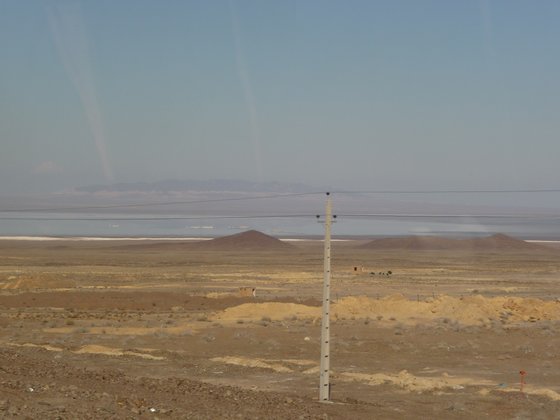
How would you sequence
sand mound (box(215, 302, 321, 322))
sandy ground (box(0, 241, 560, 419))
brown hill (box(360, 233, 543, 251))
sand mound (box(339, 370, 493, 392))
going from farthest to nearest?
brown hill (box(360, 233, 543, 251))
sand mound (box(215, 302, 321, 322))
sand mound (box(339, 370, 493, 392))
sandy ground (box(0, 241, 560, 419))

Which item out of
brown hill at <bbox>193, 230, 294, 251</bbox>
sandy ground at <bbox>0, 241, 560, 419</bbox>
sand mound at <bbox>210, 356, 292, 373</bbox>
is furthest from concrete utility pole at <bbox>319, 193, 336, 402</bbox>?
brown hill at <bbox>193, 230, 294, 251</bbox>

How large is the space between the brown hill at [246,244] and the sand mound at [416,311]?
105263mm

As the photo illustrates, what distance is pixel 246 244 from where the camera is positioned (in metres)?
161

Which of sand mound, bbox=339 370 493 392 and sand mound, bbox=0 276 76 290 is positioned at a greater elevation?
sand mound, bbox=0 276 76 290

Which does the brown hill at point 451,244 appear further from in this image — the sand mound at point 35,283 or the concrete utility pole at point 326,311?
the concrete utility pole at point 326,311

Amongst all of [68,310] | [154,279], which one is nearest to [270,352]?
[68,310]

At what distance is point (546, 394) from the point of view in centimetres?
2497

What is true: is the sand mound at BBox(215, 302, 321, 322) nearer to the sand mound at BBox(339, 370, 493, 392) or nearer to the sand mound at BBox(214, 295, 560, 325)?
the sand mound at BBox(214, 295, 560, 325)

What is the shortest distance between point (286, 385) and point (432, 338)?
45.1 ft

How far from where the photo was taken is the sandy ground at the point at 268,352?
19.0 metres

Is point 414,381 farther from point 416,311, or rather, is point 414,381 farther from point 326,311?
point 416,311

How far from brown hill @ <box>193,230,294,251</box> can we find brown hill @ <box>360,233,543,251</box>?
19.4 metres

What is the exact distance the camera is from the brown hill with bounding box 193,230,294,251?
155 meters

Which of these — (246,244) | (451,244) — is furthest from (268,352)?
(451,244)
